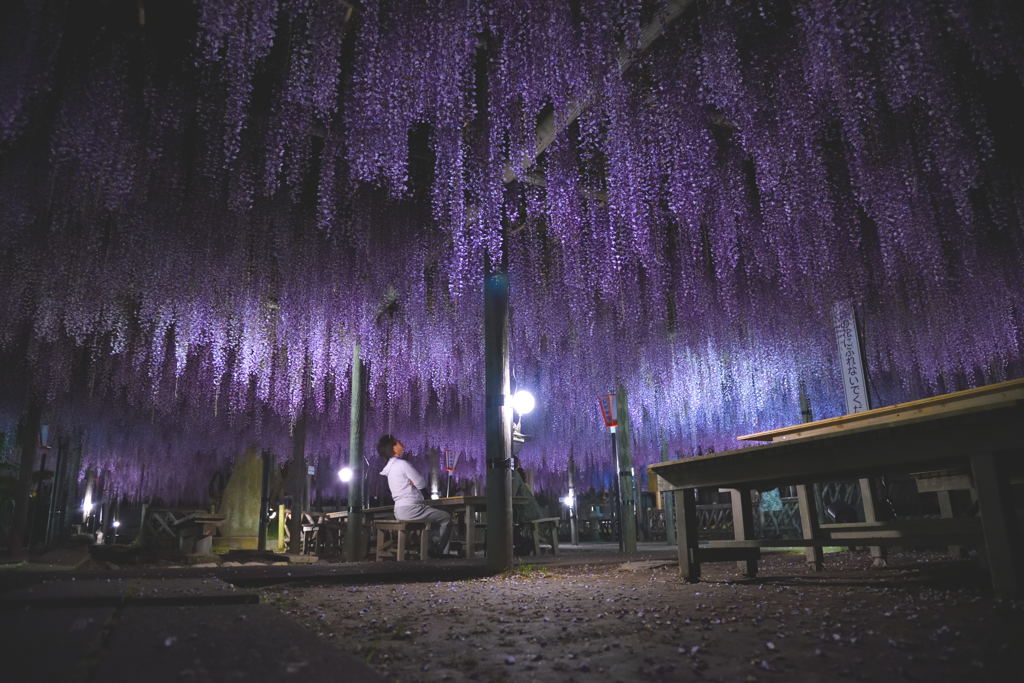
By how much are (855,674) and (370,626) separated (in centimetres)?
187

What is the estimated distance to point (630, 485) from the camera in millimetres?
9531

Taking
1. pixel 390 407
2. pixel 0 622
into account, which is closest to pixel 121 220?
pixel 0 622

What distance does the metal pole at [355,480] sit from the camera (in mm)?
8383

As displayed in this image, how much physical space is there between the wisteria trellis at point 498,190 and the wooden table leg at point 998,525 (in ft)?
10.1

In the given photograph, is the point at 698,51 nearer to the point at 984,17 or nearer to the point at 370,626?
the point at 984,17

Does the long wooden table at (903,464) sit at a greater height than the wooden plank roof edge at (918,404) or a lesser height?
lesser

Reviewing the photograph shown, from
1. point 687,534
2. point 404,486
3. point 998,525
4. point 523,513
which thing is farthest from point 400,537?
point 998,525

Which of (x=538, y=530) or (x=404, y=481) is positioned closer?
(x=404, y=481)

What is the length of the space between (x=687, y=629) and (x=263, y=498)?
11434 mm

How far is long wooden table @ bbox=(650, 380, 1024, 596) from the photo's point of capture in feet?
8.41

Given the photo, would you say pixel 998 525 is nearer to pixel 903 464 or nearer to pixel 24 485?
pixel 903 464

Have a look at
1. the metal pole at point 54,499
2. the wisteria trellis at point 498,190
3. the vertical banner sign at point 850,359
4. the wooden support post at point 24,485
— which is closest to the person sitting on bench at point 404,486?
the wisteria trellis at point 498,190

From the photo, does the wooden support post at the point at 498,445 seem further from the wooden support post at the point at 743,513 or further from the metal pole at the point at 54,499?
the metal pole at the point at 54,499

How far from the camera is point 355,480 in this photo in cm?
855
